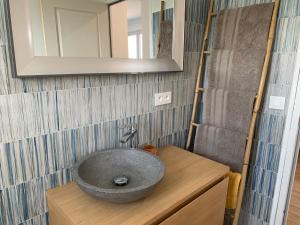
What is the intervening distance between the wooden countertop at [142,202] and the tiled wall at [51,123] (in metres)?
0.13

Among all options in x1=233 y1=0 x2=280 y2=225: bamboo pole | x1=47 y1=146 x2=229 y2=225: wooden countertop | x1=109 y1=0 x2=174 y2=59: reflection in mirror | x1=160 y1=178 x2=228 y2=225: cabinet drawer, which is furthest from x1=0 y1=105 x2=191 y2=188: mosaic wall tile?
x1=233 y1=0 x2=280 y2=225: bamboo pole

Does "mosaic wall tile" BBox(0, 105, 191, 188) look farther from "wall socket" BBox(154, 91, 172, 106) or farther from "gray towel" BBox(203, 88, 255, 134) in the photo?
"gray towel" BBox(203, 88, 255, 134)

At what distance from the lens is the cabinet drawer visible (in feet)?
3.48

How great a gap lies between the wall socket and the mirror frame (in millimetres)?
177

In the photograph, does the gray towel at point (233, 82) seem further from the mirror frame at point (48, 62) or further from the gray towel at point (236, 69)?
the mirror frame at point (48, 62)

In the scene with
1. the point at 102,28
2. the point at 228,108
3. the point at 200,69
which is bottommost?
the point at 228,108

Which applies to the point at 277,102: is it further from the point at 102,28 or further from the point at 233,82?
the point at 102,28

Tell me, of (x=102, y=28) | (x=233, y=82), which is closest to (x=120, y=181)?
(x=102, y=28)

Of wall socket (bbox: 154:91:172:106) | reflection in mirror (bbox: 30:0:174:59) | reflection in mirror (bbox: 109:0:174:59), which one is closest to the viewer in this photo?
reflection in mirror (bbox: 30:0:174:59)

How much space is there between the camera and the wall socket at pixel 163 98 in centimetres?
155

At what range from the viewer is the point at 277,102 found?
154 cm

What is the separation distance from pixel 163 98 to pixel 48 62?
824 millimetres

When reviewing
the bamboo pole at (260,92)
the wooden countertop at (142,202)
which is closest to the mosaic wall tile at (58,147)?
the wooden countertop at (142,202)

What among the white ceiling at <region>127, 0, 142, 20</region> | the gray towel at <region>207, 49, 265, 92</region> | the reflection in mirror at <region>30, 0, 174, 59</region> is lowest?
the gray towel at <region>207, 49, 265, 92</region>
